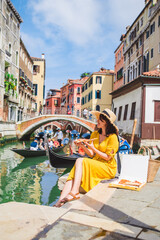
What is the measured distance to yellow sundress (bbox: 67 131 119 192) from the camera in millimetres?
2686

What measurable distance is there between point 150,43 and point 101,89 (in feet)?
39.8

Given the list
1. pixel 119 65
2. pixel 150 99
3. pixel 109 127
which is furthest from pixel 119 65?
pixel 109 127

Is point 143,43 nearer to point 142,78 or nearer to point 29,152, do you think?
point 142,78

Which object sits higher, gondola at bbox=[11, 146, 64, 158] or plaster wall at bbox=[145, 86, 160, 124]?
plaster wall at bbox=[145, 86, 160, 124]

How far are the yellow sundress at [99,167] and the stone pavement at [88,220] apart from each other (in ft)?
1.00

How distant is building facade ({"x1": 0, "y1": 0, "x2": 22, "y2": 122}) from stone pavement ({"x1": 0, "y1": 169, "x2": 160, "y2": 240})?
50.6ft

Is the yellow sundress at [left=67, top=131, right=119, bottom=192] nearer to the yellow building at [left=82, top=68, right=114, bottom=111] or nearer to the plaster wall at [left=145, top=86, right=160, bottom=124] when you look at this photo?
the plaster wall at [left=145, top=86, right=160, bottom=124]

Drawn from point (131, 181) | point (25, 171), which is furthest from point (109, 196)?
point (25, 171)

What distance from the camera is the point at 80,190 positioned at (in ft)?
8.99

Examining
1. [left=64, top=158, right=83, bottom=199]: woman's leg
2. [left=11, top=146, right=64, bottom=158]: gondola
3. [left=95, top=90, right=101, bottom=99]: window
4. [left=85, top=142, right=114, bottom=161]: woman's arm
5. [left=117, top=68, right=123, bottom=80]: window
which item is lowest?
[left=11, top=146, right=64, bottom=158]: gondola

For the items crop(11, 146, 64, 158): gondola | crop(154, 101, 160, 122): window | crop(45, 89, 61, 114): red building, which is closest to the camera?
crop(11, 146, 64, 158): gondola

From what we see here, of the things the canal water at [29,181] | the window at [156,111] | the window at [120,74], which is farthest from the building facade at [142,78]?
the canal water at [29,181]

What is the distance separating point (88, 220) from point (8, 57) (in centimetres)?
1824

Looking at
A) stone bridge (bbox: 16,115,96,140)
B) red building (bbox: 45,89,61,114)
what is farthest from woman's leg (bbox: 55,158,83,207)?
red building (bbox: 45,89,61,114)
